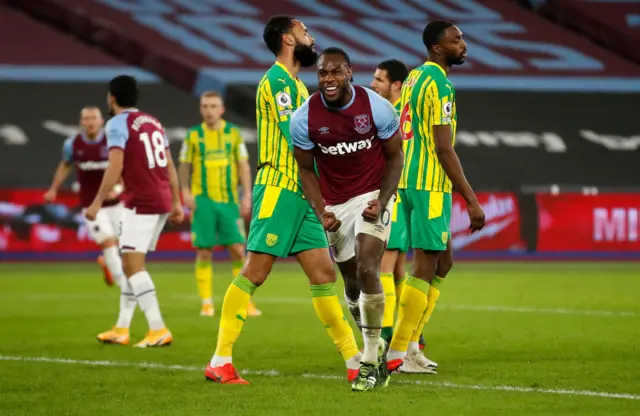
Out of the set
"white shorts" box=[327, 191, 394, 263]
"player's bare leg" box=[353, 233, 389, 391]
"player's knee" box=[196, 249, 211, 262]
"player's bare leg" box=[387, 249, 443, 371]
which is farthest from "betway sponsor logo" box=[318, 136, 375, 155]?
"player's knee" box=[196, 249, 211, 262]

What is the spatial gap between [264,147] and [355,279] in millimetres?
1025

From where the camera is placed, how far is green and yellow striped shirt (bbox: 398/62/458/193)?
7.68 m

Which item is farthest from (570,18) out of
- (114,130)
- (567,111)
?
(114,130)

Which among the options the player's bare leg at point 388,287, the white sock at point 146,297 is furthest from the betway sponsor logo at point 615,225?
the white sock at point 146,297

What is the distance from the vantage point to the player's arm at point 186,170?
13023 millimetres

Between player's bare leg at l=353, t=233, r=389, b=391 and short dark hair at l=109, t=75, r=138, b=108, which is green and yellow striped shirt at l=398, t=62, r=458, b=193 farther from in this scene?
short dark hair at l=109, t=75, r=138, b=108

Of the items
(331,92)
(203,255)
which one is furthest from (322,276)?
(203,255)

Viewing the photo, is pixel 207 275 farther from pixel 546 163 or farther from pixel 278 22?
pixel 546 163

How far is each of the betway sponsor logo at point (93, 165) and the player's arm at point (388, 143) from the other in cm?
612

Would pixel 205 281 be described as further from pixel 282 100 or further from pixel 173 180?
pixel 282 100

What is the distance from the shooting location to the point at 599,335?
Answer: 9.88 m

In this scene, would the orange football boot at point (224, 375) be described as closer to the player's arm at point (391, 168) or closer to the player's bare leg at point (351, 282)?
the player's bare leg at point (351, 282)

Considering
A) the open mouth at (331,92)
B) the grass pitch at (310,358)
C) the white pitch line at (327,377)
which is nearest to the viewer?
the grass pitch at (310,358)

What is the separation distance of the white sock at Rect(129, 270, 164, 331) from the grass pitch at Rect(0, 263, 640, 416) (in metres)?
0.28
